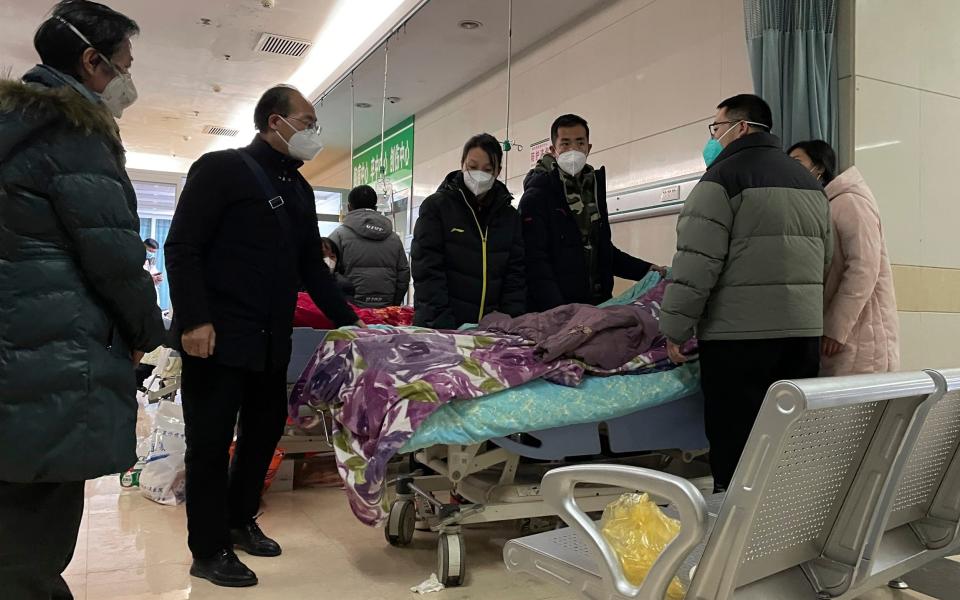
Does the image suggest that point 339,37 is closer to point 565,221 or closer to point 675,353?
point 565,221

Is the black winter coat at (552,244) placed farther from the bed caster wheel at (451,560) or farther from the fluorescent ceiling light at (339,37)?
the fluorescent ceiling light at (339,37)

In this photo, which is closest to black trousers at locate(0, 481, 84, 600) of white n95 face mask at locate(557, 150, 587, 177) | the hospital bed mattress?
the hospital bed mattress

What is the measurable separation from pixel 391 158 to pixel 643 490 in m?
7.24

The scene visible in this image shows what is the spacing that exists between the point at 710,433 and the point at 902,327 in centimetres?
140

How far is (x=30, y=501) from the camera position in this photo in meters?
1.42

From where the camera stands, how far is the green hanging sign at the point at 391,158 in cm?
755

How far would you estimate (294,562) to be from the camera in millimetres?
2479

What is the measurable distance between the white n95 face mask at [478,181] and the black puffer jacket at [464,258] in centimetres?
4

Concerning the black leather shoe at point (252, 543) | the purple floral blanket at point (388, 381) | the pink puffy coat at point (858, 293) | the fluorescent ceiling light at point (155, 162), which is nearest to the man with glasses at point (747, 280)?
the pink puffy coat at point (858, 293)

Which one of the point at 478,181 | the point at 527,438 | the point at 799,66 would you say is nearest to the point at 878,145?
the point at 799,66

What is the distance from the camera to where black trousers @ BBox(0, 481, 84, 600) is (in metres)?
1.39

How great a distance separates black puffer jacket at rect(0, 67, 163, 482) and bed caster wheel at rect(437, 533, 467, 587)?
1120mm

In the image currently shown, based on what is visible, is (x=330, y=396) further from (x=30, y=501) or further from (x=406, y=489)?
(x=30, y=501)

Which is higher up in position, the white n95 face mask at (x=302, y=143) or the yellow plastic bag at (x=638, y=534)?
the white n95 face mask at (x=302, y=143)
